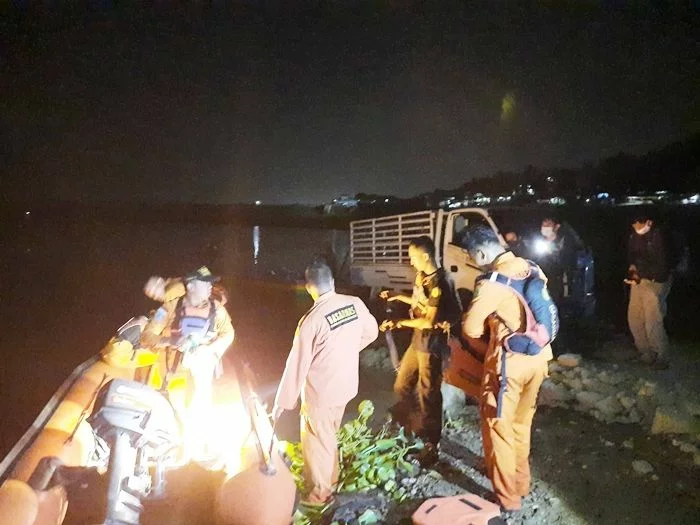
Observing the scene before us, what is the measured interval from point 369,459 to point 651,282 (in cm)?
471

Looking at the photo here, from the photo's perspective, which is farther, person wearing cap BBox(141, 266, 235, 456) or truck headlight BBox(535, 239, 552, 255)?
truck headlight BBox(535, 239, 552, 255)

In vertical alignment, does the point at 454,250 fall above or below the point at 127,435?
above

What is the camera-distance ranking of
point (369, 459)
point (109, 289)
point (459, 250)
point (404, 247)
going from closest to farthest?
point (369, 459)
point (459, 250)
point (404, 247)
point (109, 289)

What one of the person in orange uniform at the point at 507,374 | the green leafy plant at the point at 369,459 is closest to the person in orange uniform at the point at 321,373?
the green leafy plant at the point at 369,459

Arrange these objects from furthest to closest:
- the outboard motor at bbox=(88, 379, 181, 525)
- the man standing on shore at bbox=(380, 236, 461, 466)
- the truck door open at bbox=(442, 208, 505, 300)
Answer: the truck door open at bbox=(442, 208, 505, 300)
the man standing on shore at bbox=(380, 236, 461, 466)
the outboard motor at bbox=(88, 379, 181, 525)

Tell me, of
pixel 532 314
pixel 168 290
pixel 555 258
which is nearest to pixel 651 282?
pixel 555 258

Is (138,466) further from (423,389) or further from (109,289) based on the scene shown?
(109,289)

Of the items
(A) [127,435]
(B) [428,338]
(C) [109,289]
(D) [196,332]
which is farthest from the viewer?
(C) [109,289]

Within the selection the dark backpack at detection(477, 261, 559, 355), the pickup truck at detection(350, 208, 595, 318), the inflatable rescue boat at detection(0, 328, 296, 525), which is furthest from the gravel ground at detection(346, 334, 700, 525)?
the pickup truck at detection(350, 208, 595, 318)

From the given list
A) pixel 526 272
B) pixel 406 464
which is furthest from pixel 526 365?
pixel 406 464

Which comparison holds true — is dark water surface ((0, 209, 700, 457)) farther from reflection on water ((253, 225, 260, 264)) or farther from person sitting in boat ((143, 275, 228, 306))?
person sitting in boat ((143, 275, 228, 306))

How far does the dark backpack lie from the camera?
3600 mm

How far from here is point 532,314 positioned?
3629mm

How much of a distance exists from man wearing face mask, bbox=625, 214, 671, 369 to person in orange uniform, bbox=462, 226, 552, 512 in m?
3.97
